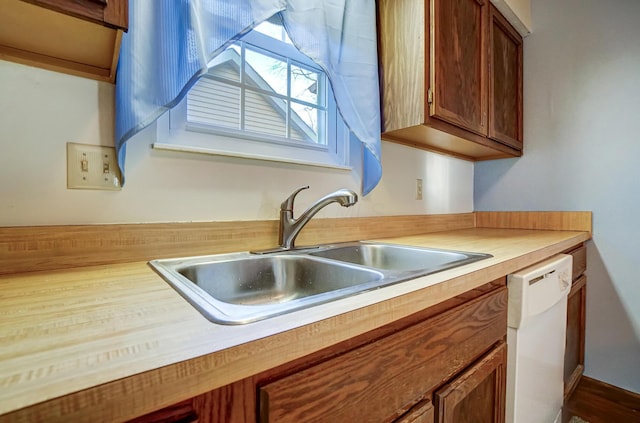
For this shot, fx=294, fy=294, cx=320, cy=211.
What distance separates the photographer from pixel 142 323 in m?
0.36

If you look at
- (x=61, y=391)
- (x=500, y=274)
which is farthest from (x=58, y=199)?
(x=500, y=274)

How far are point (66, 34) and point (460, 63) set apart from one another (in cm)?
136

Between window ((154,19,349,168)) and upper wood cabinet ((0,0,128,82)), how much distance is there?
0.22 metres

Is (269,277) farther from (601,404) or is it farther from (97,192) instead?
(601,404)

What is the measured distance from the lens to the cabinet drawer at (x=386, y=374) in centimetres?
38

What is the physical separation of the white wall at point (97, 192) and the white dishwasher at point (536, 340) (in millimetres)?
683

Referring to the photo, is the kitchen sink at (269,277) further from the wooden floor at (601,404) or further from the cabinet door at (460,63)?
the wooden floor at (601,404)

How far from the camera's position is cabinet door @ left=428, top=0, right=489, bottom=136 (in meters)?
1.16

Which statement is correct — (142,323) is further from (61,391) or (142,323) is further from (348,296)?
(348,296)

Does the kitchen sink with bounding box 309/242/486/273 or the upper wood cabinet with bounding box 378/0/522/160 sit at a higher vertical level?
the upper wood cabinet with bounding box 378/0/522/160

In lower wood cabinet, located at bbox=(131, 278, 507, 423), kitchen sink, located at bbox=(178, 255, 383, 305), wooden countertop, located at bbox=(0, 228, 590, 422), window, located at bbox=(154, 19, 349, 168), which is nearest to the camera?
wooden countertop, located at bbox=(0, 228, 590, 422)

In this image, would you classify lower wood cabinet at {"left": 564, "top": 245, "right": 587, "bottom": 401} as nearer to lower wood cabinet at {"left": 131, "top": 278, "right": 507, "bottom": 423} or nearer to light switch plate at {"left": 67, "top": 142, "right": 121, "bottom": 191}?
lower wood cabinet at {"left": 131, "top": 278, "right": 507, "bottom": 423}

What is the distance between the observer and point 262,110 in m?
1.12

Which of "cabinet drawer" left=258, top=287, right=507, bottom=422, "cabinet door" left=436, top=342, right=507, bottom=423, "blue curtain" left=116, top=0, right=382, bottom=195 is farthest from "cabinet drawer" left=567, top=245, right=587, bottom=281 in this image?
"blue curtain" left=116, top=0, right=382, bottom=195
